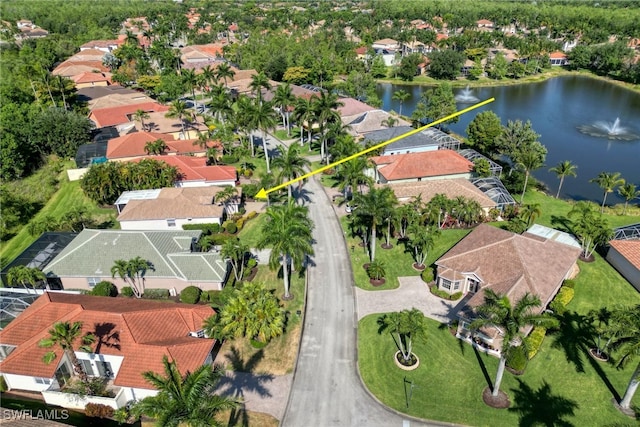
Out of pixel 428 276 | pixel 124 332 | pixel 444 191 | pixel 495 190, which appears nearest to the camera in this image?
pixel 124 332

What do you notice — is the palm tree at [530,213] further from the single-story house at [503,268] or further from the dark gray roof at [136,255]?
the dark gray roof at [136,255]

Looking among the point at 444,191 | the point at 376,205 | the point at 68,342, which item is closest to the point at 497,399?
the point at 376,205

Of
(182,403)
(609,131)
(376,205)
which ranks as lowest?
(609,131)

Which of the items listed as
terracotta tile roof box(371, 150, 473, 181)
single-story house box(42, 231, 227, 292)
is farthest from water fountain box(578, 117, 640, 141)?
single-story house box(42, 231, 227, 292)

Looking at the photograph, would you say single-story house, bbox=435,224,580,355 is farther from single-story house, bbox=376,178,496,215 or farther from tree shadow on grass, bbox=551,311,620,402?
single-story house, bbox=376,178,496,215

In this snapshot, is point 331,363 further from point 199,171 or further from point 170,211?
point 199,171

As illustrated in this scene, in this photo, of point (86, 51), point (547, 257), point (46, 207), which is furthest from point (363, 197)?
point (86, 51)

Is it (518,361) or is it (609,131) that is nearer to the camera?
(518,361)
